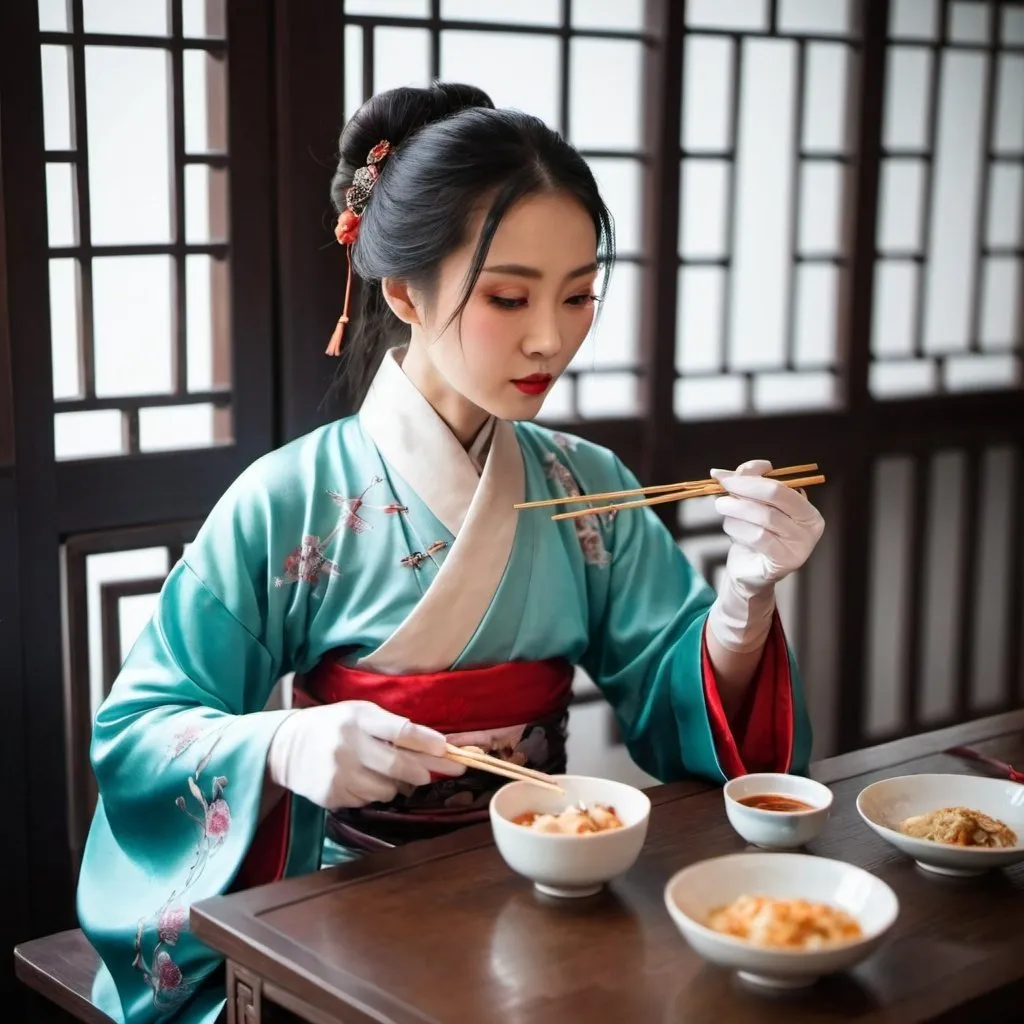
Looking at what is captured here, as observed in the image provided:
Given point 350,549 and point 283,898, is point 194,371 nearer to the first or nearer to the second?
point 350,549

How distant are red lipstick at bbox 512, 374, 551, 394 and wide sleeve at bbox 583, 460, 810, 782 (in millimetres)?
343

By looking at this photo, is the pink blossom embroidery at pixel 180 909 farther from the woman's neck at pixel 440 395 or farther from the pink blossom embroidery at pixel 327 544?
the woman's neck at pixel 440 395

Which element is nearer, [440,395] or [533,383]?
[533,383]

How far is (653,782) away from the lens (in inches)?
138

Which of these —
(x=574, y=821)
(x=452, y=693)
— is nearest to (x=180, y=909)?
(x=452, y=693)

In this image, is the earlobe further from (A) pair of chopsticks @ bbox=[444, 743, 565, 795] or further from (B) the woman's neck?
(A) pair of chopsticks @ bbox=[444, 743, 565, 795]

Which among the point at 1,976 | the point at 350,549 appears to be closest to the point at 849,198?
the point at 350,549

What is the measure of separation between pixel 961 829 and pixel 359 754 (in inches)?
27.4

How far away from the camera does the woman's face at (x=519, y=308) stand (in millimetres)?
1971

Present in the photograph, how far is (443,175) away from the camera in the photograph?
6.54 ft

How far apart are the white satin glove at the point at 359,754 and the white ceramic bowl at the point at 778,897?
1.22 ft

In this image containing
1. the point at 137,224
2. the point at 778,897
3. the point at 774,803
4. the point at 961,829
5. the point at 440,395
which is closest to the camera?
the point at 778,897

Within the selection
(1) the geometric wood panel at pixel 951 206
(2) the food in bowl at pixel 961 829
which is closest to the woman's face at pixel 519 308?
(2) the food in bowl at pixel 961 829

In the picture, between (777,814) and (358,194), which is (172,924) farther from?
(358,194)
